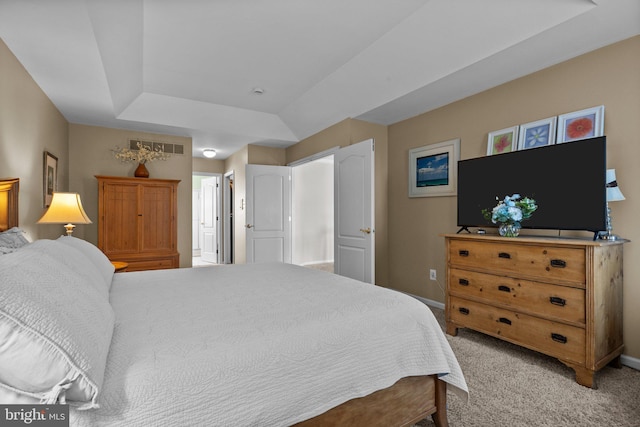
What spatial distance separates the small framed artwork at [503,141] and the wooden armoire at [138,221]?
401 cm

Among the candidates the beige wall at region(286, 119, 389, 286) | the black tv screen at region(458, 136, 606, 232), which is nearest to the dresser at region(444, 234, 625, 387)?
the black tv screen at region(458, 136, 606, 232)

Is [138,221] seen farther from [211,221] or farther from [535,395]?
[535,395]

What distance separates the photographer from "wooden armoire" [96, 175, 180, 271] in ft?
13.9

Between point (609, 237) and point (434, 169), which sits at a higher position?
point (434, 169)

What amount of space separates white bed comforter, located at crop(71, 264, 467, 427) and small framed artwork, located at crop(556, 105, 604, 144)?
6.94 feet

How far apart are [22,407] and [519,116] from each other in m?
3.71

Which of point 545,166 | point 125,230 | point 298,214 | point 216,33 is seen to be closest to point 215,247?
point 298,214

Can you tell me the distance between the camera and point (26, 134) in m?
2.96

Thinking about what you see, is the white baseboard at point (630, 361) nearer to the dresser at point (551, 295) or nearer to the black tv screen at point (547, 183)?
the dresser at point (551, 295)

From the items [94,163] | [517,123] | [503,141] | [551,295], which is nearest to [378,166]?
[503,141]

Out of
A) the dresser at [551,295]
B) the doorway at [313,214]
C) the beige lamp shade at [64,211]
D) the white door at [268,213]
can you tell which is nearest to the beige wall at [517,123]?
the dresser at [551,295]

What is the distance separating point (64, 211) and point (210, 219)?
15.5 ft

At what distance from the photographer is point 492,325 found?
265 centimetres

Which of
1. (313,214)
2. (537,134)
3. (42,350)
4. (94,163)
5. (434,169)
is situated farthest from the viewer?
(313,214)
